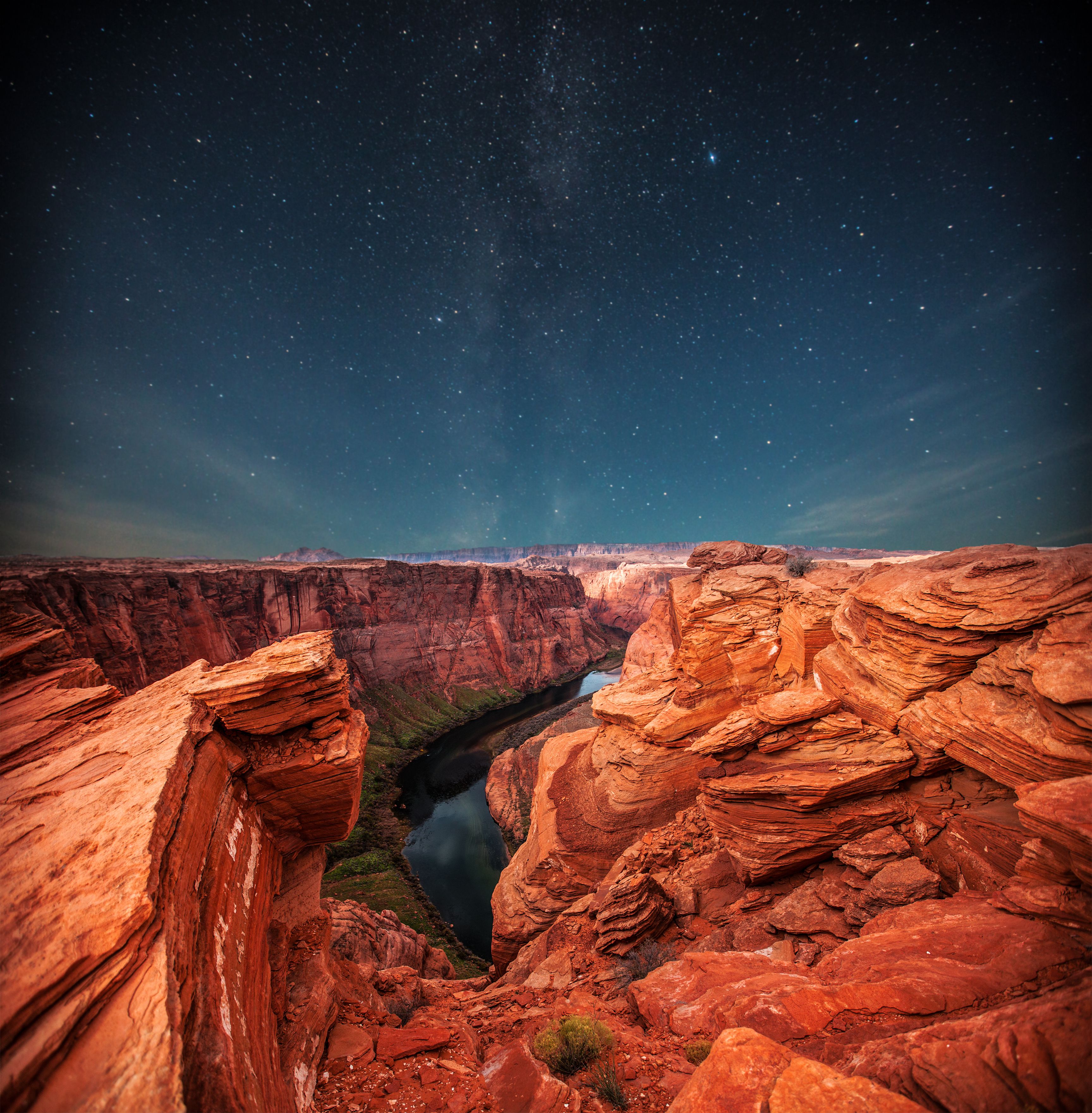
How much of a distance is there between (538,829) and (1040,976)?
15.2m

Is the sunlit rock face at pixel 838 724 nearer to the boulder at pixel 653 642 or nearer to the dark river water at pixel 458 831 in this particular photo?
the dark river water at pixel 458 831

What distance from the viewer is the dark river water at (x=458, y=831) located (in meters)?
23.0

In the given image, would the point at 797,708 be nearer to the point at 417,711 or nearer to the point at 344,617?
the point at 417,711

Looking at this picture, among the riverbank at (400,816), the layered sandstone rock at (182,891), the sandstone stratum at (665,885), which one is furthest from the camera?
the riverbank at (400,816)

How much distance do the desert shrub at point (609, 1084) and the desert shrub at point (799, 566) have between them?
15.2m

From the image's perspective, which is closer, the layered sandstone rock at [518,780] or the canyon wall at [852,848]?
the canyon wall at [852,848]

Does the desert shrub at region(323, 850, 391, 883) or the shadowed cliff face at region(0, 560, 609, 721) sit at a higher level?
the shadowed cliff face at region(0, 560, 609, 721)

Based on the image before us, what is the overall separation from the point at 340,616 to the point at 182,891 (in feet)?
152

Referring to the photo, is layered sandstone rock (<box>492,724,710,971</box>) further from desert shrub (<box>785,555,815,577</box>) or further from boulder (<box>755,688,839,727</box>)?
desert shrub (<box>785,555,815,577</box>)

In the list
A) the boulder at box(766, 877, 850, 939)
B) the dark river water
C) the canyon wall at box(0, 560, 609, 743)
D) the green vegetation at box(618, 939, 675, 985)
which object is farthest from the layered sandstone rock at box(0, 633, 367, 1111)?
the canyon wall at box(0, 560, 609, 743)

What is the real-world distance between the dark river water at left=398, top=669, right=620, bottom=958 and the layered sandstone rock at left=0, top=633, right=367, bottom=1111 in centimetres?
1812

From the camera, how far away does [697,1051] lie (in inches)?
229

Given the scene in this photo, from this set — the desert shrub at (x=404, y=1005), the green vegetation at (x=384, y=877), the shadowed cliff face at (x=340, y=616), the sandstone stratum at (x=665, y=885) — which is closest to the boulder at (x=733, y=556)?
the sandstone stratum at (x=665, y=885)

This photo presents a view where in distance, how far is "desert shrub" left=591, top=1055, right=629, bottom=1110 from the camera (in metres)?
5.36
